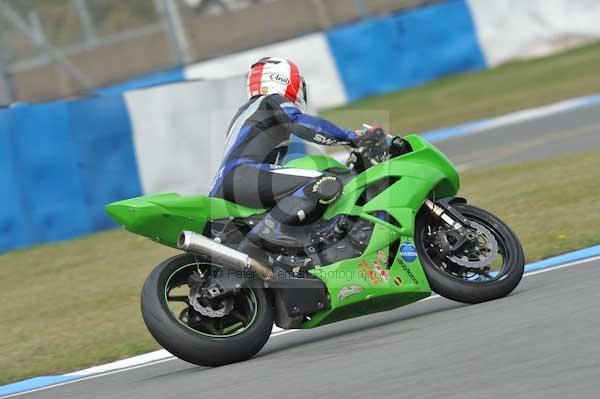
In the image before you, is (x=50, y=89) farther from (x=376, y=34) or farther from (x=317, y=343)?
(x=317, y=343)

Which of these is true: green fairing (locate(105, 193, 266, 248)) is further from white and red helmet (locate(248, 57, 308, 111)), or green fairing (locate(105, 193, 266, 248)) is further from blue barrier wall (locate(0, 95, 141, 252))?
blue barrier wall (locate(0, 95, 141, 252))

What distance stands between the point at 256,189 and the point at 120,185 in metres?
5.96

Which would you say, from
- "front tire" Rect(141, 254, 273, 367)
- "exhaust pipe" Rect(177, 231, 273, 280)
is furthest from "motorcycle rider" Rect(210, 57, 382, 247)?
"front tire" Rect(141, 254, 273, 367)

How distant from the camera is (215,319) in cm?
637

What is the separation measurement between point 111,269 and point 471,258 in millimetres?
4569

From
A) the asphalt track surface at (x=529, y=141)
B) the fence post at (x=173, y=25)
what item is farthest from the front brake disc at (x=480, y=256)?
the fence post at (x=173, y=25)

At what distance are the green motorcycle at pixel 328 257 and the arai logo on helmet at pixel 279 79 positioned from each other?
0.47 meters

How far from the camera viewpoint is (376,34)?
60.4 feet

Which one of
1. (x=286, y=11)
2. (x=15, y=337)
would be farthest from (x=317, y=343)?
(x=286, y=11)

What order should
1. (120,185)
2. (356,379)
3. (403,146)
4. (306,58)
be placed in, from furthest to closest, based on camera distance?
1. (306,58)
2. (120,185)
3. (403,146)
4. (356,379)

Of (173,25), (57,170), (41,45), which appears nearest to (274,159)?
(57,170)

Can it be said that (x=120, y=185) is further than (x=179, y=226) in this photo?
Yes

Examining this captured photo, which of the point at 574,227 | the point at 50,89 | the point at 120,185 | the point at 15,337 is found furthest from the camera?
the point at 50,89

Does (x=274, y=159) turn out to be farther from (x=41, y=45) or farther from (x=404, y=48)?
(x=404, y=48)
